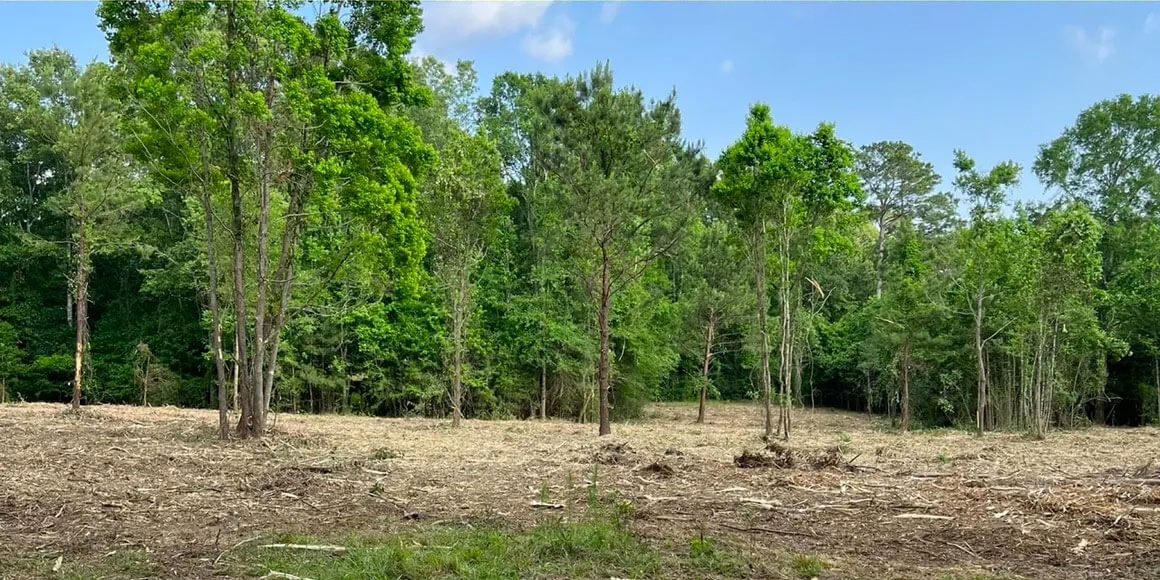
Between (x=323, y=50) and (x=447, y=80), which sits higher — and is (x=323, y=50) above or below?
below

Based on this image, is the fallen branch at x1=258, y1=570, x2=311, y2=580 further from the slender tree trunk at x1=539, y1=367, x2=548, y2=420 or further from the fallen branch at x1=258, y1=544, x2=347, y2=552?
the slender tree trunk at x1=539, y1=367, x2=548, y2=420

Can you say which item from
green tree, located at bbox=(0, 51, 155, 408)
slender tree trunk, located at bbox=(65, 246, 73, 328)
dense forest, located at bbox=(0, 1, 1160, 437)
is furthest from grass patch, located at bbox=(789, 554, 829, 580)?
slender tree trunk, located at bbox=(65, 246, 73, 328)

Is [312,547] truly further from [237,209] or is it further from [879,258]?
[879,258]

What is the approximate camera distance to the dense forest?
12.7 m

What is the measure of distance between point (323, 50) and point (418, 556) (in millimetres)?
10077

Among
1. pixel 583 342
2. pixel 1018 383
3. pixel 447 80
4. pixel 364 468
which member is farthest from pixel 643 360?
pixel 364 468

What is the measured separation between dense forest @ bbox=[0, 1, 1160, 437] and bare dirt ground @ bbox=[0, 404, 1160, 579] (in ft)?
8.60

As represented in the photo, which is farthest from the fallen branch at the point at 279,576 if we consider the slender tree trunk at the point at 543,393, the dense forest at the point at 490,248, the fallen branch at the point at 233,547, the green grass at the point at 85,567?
the slender tree trunk at the point at 543,393

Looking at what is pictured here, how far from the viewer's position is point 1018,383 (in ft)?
77.5

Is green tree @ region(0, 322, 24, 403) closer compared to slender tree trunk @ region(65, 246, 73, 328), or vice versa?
green tree @ region(0, 322, 24, 403)

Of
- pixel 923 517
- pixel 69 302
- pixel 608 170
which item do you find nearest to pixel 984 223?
pixel 608 170

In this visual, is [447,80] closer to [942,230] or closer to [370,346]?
[370,346]

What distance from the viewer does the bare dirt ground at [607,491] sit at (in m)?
5.60

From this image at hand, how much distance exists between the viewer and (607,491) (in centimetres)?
828
